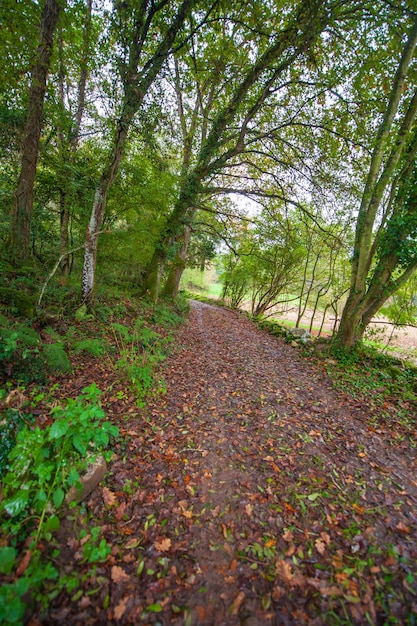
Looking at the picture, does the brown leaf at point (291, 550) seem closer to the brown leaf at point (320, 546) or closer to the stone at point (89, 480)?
the brown leaf at point (320, 546)

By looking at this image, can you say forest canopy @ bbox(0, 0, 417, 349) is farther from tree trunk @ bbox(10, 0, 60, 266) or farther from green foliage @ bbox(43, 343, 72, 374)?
green foliage @ bbox(43, 343, 72, 374)

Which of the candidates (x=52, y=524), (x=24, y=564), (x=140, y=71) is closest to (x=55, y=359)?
(x=52, y=524)

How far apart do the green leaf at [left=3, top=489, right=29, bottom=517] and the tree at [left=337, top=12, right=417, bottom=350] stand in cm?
812

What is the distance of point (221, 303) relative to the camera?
2372 centimetres

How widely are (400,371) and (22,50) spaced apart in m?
11.9

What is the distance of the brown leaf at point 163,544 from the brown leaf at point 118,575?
1.05ft

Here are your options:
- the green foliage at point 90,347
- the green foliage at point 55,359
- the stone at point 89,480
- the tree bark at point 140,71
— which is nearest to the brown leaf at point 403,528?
the stone at point 89,480

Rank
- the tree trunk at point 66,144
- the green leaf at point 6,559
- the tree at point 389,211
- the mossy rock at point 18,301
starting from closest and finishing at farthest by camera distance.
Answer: the green leaf at point 6,559, the mossy rock at point 18,301, the tree at point 389,211, the tree trunk at point 66,144

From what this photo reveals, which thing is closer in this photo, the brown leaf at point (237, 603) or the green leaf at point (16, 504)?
the brown leaf at point (237, 603)

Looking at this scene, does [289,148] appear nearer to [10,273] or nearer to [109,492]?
[10,273]

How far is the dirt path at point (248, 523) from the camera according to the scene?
1.86 meters

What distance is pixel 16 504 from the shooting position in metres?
1.99

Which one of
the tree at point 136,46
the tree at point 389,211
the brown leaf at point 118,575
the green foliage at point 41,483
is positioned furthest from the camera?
the tree at point 389,211

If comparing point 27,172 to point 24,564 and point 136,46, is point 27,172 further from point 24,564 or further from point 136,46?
point 24,564
